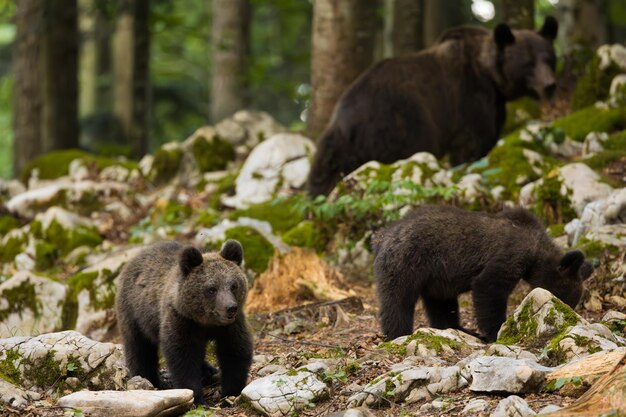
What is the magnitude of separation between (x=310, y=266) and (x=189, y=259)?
3283 millimetres

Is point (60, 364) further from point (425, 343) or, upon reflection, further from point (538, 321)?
point (538, 321)

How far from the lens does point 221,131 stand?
16953 mm

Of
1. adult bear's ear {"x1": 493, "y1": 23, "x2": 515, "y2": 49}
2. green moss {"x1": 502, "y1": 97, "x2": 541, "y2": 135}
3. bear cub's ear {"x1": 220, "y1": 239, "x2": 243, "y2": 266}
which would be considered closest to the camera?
bear cub's ear {"x1": 220, "y1": 239, "x2": 243, "y2": 266}

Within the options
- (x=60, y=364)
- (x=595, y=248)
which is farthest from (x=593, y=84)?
(x=60, y=364)

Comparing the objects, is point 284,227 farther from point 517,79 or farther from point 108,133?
point 108,133

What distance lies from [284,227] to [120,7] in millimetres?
9444

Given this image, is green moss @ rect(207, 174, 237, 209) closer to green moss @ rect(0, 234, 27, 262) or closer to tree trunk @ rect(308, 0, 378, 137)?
tree trunk @ rect(308, 0, 378, 137)

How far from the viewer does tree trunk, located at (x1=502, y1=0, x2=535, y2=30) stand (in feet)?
54.5

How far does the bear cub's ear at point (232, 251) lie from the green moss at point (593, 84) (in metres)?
8.70

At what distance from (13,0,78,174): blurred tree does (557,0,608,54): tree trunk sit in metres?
9.69

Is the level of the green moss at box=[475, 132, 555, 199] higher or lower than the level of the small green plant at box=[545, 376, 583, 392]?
higher

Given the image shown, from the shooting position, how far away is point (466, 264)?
8.14 m

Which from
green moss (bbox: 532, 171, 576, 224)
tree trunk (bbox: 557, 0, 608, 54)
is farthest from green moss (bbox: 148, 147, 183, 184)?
green moss (bbox: 532, 171, 576, 224)

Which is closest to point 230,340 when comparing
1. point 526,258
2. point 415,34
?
point 526,258
